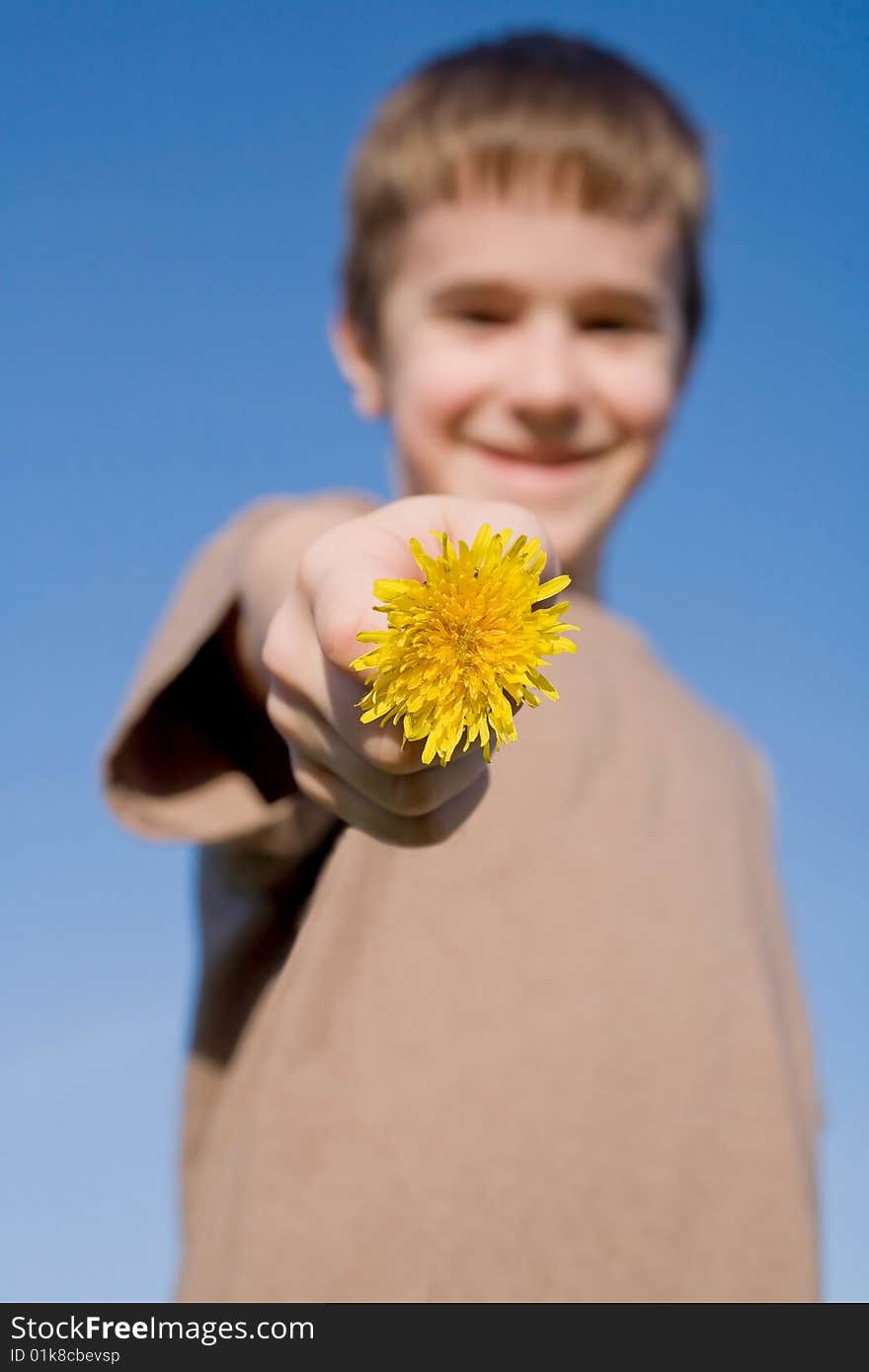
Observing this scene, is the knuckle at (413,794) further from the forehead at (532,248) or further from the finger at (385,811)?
the forehead at (532,248)

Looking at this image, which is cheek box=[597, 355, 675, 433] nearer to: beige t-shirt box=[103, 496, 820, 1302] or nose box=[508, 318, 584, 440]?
nose box=[508, 318, 584, 440]

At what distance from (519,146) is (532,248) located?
0.20m

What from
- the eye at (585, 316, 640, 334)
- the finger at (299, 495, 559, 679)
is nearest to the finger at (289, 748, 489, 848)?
the finger at (299, 495, 559, 679)

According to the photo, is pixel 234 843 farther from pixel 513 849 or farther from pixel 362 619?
pixel 362 619

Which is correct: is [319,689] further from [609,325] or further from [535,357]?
[609,325]

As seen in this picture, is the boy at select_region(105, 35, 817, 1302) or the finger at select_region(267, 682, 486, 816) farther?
the boy at select_region(105, 35, 817, 1302)

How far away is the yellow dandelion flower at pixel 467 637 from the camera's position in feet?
1.47

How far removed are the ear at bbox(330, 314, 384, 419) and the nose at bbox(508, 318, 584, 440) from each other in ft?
1.23

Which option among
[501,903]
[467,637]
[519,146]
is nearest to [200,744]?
[501,903]

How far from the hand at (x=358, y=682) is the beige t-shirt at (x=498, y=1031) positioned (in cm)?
44

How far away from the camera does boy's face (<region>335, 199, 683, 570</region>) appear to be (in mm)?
1378

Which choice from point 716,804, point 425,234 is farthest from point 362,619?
A: point 425,234

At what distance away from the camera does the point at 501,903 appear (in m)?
1.07

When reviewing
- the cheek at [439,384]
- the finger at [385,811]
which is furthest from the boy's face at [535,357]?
the finger at [385,811]
